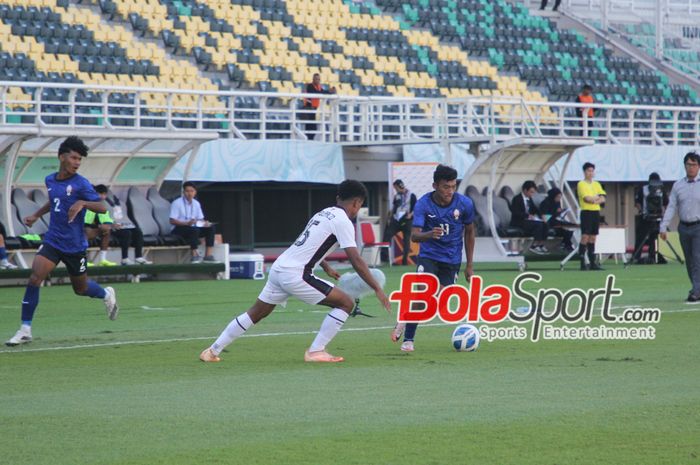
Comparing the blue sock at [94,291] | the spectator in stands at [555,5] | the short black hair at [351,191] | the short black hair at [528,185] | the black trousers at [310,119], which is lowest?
the blue sock at [94,291]

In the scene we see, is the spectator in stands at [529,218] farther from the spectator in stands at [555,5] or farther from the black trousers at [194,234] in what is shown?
the spectator in stands at [555,5]

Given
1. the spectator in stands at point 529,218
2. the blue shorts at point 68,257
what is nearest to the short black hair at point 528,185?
the spectator in stands at point 529,218

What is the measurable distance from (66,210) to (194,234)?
13.2 m

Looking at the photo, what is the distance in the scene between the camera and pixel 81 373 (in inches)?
464

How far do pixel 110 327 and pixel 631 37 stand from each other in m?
35.4

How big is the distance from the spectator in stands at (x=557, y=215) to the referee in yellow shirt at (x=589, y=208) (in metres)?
1.46

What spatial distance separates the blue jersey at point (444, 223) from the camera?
43.9ft

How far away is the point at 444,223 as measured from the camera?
13.4 meters

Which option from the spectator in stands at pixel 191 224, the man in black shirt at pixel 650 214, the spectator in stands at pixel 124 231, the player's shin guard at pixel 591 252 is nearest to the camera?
the spectator in stands at pixel 124 231

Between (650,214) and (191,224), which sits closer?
(191,224)

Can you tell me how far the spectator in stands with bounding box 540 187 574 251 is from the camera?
2997cm

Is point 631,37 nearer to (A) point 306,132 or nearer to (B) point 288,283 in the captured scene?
(A) point 306,132

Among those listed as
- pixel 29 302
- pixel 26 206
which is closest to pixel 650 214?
pixel 26 206

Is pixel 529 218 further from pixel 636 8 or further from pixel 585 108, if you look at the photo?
pixel 636 8
